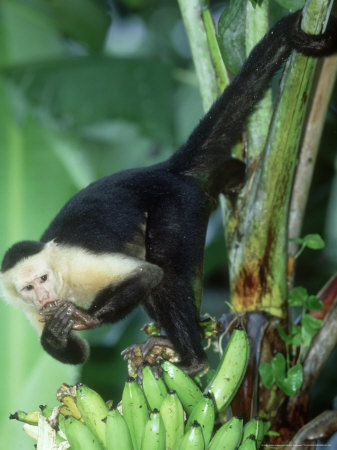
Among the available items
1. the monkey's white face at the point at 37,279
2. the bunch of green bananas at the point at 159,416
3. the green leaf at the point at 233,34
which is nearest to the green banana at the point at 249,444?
the bunch of green bananas at the point at 159,416

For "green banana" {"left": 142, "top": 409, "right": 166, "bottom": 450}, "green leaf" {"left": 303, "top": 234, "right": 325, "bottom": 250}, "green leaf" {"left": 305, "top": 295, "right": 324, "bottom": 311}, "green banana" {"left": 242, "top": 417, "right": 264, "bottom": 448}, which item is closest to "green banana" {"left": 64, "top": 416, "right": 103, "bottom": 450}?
"green banana" {"left": 142, "top": 409, "right": 166, "bottom": 450}

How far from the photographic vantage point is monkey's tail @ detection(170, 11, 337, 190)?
4.56 ft

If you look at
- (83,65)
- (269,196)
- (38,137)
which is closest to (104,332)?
(38,137)

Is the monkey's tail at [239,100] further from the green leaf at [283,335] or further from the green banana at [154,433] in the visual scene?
the green banana at [154,433]

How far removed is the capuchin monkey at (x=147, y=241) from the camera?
1.45 m

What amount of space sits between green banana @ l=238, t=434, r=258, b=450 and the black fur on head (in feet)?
2.24

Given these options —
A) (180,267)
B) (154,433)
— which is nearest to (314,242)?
(180,267)

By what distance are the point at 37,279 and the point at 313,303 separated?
72 cm

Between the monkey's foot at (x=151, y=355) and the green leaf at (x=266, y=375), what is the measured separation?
210 millimetres

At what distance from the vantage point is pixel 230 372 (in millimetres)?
1350

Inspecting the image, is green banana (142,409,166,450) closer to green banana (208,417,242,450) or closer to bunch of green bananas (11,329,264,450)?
bunch of green bananas (11,329,264,450)

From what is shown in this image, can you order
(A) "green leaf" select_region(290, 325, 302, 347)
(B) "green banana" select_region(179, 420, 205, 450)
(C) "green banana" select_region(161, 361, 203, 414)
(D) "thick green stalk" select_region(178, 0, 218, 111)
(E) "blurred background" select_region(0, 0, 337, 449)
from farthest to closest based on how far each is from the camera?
(E) "blurred background" select_region(0, 0, 337, 449)
(D) "thick green stalk" select_region(178, 0, 218, 111)
(A) "green leaf" select_region(290, 325, 302, 347)
(C) "green banana" select_region(161, 361, 203, 414)
(B) "green banana" select_region(179, 420, 205, 450)

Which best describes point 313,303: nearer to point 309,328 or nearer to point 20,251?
point 309,328

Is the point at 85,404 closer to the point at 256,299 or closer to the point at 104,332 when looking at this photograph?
the point at 256,299
